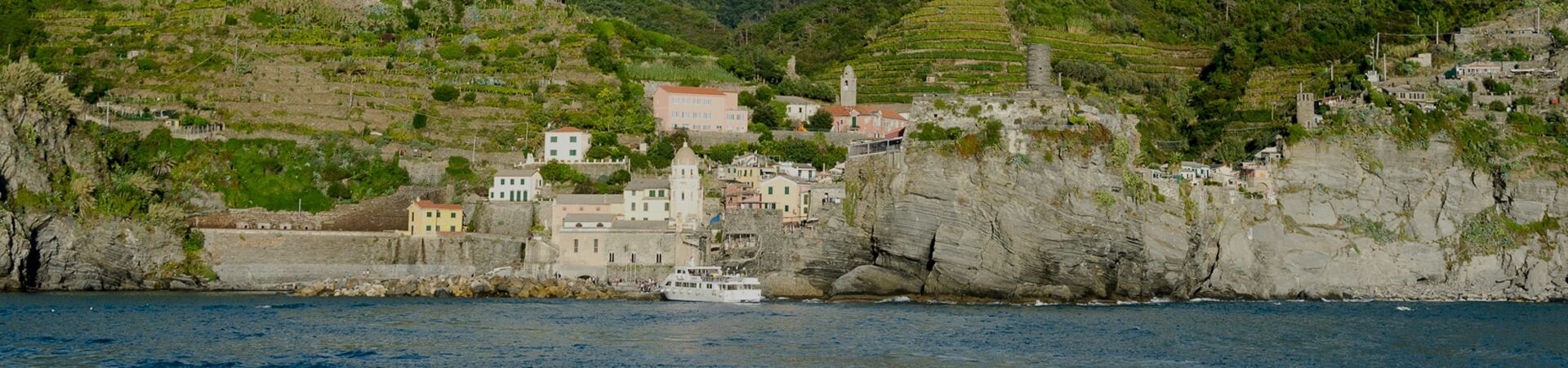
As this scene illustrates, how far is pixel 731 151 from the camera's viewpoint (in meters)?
73.4

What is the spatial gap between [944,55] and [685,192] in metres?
29.2

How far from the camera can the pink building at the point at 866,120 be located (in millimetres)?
77875

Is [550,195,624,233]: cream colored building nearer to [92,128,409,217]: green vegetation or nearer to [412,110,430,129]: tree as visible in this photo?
[92,128,409,217]: green vegetation

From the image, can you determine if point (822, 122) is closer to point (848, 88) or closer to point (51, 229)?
point (848, 88)

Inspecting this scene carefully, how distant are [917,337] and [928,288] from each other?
14652 millimetres

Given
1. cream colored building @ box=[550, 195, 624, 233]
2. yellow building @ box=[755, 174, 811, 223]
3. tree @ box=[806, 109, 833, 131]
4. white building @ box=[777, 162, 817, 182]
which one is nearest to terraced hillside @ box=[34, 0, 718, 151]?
tree @ box=[806, 109, 833, 131]

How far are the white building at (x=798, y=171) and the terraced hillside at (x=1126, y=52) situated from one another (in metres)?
25.6

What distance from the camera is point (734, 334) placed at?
146 feet

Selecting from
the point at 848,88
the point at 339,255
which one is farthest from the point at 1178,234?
the point at 339,255

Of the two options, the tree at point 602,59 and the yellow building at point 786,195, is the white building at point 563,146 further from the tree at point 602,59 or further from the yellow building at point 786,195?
the tree at point 602,59

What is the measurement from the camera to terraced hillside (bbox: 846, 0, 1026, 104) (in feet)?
287

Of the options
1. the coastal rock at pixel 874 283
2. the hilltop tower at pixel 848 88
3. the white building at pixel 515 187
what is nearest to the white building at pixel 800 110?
the hilltop tower at pixel 848 88

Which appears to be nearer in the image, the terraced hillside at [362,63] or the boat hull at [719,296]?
the boat hull at [719,296]

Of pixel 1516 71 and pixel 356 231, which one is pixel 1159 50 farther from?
pixel 356 231
